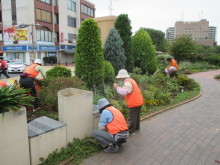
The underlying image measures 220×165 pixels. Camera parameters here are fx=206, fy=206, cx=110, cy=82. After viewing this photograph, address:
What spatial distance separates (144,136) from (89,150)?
1.53 m

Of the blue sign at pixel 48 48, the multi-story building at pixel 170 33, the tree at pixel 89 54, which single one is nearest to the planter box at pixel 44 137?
the tree at pixel 89 54

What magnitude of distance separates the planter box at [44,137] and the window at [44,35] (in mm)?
35490

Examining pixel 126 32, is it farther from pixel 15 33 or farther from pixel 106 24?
pixel 15 33

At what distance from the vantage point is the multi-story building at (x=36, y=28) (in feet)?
115

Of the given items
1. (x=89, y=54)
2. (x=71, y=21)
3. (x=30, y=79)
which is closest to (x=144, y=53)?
(x=89, y=54)

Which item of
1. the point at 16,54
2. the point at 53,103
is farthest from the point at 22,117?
the point at 16,54

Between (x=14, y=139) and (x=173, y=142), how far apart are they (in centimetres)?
336

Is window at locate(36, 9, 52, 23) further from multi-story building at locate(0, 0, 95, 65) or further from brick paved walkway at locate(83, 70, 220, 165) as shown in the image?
brick paved walkway at locate(83, 70, 220, 165)

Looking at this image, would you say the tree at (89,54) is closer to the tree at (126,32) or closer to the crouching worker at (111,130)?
the crouching worker at (111,130)

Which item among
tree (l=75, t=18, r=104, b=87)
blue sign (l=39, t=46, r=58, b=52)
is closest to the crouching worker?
tree (l=75, t=18, r=104, b=87)

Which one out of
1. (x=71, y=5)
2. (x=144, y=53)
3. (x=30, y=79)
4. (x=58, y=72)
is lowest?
(x=30, y=79)

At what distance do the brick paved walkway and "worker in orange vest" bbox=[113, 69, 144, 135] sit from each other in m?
0.39

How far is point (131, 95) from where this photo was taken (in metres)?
Answer: 4.95

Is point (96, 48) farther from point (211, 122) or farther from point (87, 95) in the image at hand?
point (211, 122)
